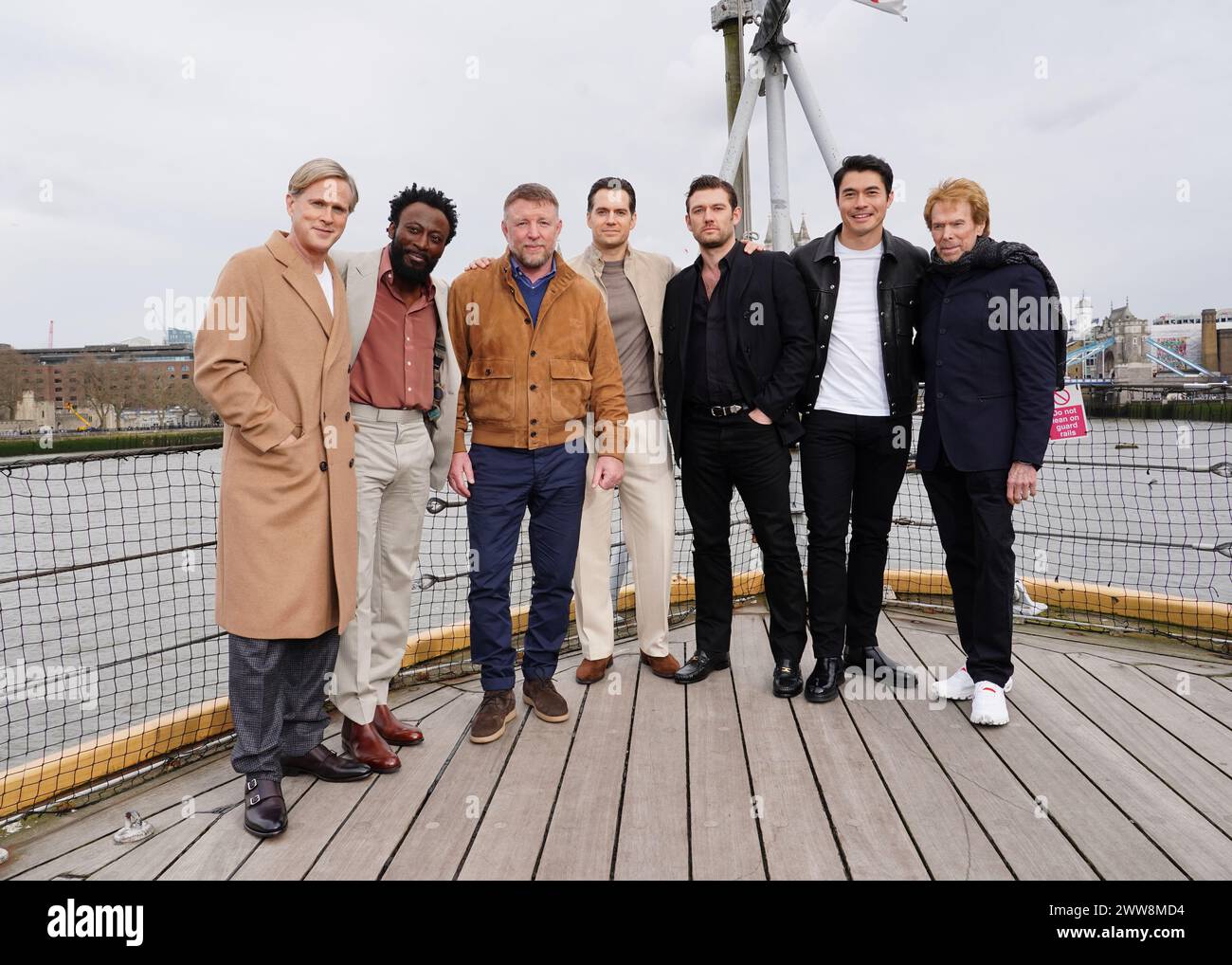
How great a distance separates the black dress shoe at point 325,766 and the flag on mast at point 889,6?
8.61 metres

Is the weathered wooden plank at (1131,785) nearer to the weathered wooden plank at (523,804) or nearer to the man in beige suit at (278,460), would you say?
the weathered wooden plank at (523,804)

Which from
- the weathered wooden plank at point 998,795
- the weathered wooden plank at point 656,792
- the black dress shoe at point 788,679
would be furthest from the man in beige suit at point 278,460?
the weathered wooden plank at point 998,795

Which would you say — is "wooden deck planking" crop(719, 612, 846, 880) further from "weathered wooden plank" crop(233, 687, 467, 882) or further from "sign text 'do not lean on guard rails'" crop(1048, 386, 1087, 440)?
"sign text 'do not lean on guard rails'" crop(1048, 386, 1087, 440)

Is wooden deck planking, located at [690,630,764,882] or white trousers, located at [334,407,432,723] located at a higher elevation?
white trousers, located at [334,407,432,723]

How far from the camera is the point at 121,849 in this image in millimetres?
2131

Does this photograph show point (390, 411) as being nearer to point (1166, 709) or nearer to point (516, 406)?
point (516, 406)

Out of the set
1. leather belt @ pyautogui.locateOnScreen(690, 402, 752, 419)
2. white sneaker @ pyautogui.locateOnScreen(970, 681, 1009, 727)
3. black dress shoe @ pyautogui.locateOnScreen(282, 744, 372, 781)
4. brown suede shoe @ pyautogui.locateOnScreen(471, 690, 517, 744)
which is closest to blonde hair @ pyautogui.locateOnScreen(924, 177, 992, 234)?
leather belt @ pyautogui.locateOnScreen(690, 402, 752, 419)

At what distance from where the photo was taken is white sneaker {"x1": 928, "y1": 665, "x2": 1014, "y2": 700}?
3045 mm

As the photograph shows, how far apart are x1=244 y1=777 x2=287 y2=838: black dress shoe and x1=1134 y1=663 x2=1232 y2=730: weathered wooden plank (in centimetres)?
295

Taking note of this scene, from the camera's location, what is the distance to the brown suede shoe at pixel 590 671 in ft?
10.8

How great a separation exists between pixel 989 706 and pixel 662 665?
1202 mm

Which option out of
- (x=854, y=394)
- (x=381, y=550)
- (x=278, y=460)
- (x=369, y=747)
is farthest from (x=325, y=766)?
(x=854, y=394)

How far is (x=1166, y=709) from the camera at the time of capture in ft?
9.55

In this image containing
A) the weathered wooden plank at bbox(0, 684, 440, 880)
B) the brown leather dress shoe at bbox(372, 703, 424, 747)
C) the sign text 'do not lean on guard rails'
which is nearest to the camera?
the weathered wooden plank at bbox(0, 684, 440, 880)
